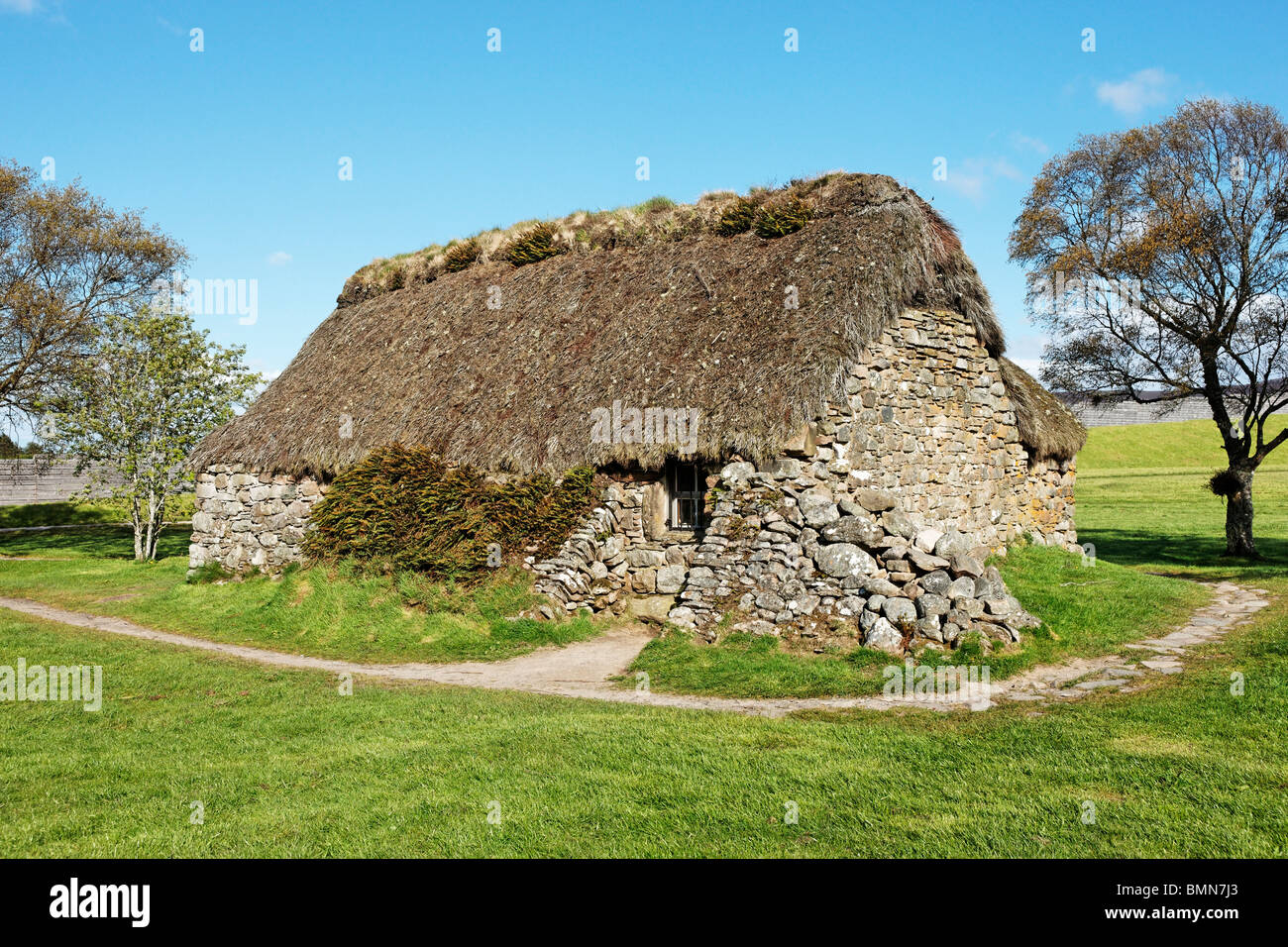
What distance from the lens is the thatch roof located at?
12703 millimetres

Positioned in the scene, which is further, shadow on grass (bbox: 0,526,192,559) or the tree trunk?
shadow on grass (bbox: 0,526,192,559)

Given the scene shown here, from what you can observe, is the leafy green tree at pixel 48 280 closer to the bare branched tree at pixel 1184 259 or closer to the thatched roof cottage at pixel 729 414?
the thatched roof cottage at pixel 729 414

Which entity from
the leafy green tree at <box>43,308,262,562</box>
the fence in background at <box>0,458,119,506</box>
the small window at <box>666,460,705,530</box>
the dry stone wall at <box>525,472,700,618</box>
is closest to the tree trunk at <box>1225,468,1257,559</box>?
the small window at <box>666,460,705,530</box>

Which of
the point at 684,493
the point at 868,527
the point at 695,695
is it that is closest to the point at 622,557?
the point at 684,493

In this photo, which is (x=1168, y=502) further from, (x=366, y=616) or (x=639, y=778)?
(x=639, y=778)

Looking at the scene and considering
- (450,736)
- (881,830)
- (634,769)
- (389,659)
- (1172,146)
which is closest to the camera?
(881,830)

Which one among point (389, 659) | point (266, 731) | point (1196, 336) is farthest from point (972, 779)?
point (1196, 336)

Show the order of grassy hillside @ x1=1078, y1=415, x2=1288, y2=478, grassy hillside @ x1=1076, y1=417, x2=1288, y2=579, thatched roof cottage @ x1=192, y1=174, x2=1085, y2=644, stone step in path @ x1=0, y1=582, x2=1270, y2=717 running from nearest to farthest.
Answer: stone step in path @ x1=0, y1=582, x2=1270, y2=717, thatched roof cottage @ x1=192, y1=174, x2=1085, y2=644, grassy hillside @ x1=1076, y1=417, x2=1288, y2=579, grassy hillside @ x1=1078, y1=415, x2=1288, y2=478

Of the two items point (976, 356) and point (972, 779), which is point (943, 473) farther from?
point (972, 779)

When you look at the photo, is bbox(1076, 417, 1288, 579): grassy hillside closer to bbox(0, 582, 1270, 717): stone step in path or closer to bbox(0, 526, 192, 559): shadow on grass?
bbox(0, 582, 1270, 717): stone step in path

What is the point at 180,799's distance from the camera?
6.23m

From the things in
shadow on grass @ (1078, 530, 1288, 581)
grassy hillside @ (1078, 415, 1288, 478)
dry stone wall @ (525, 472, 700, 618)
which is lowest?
shadow on grass @ (1078, 530, 1288, 581)

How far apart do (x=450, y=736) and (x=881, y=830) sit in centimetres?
398

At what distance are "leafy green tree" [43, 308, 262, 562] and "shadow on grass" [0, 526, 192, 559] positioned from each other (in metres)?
2.45
